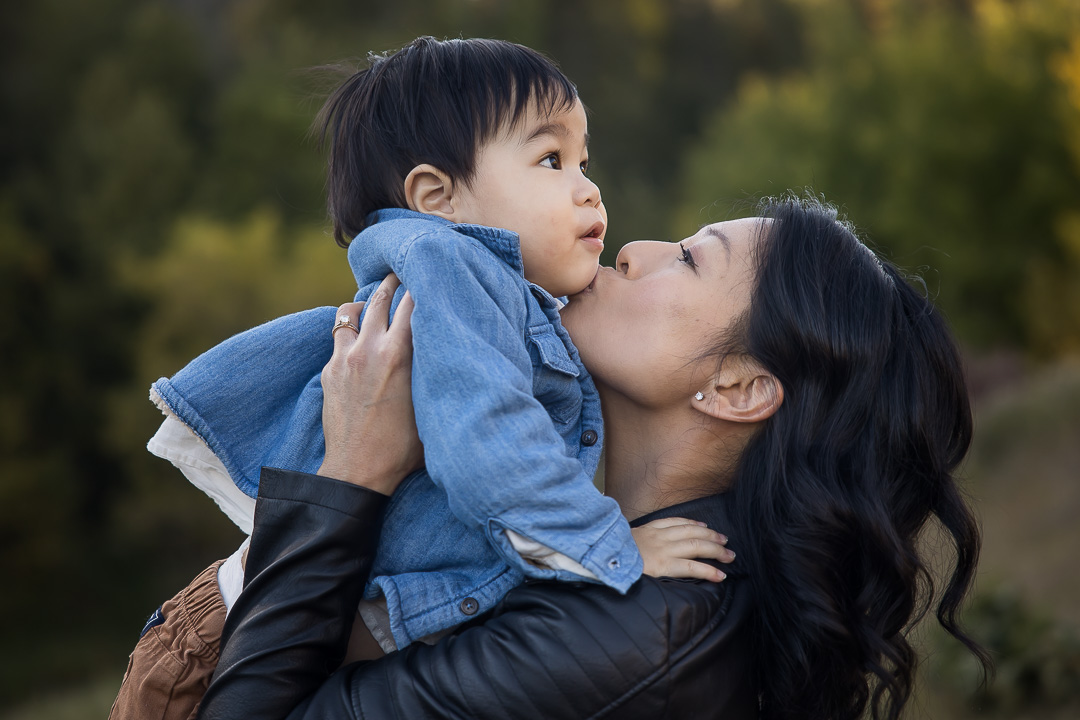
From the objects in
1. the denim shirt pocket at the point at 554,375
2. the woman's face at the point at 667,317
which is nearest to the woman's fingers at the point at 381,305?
the denim shirt pocket at the point at 554,375

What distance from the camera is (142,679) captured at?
2.07m

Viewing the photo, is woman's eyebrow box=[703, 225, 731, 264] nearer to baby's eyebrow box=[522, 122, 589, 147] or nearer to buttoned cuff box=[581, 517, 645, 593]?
baby's eyebrow box=[522, 122, 589, 147]

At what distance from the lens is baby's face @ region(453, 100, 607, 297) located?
7.16ft

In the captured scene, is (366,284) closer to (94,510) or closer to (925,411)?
(925,411)

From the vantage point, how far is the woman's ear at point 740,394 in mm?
2135

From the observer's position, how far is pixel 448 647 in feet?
5.81

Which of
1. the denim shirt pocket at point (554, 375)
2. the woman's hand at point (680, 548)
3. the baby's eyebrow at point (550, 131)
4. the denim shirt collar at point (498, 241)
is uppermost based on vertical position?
the baby's eyebrow at point (550, 131)

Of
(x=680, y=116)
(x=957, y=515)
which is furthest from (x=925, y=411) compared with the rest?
(x=680, y=116)

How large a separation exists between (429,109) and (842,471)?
118cm

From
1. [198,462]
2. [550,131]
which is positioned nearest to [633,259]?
[550,131]

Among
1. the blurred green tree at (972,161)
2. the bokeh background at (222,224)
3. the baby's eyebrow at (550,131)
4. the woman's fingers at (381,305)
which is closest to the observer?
the woman's fingers at (381,305)

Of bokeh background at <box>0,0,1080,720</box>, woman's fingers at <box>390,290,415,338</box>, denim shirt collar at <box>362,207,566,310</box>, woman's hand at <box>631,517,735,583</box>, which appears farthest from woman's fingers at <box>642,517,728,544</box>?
bokeh background at <box>0,0,1080,720</box>

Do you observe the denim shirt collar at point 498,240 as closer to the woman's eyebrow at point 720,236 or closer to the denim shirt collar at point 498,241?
the denim shirt collar at point 498,241

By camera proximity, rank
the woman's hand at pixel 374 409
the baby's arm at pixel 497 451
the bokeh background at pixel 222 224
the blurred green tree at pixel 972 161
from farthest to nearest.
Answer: the blurred green tree at pixel 972 161, the bokeh background at pixel 222 224, the woman's hand at pixel 374 409, the baby's arm at pixel 497 451
